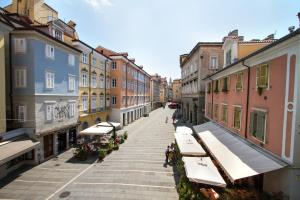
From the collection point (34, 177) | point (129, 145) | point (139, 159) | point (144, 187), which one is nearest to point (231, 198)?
point (144, 187)

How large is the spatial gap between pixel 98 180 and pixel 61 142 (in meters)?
10.4

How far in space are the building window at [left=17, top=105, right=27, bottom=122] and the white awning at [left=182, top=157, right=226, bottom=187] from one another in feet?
50.2

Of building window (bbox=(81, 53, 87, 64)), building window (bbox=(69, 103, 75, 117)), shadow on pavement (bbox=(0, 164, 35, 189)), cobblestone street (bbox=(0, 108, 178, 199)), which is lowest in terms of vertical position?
shadow on pavement (bbox=(0, 164, 35, 189))

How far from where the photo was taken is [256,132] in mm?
11664

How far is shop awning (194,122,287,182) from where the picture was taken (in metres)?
Answer: 8.98

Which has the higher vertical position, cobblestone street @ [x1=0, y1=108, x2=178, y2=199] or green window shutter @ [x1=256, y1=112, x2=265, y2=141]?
green window shutter @ [x1=256, y1=112, x2=265, y2=141]

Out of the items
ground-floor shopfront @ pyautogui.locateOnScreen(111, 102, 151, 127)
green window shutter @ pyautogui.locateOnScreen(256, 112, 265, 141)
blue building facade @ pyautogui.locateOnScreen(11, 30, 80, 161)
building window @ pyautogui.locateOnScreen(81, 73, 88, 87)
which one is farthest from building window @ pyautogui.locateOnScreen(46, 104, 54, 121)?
green window shutter @ pyautogui.locateOnScreen(256, 112, 265, 141)

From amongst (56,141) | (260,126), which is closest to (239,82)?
(260,126)

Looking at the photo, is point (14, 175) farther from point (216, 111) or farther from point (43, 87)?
point (216, 111)

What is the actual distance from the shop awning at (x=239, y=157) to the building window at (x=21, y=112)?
1710 centimetres

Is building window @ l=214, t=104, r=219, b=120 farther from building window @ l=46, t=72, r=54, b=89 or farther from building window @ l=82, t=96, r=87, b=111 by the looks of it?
building window @ l=46, t=72, r=54, b=89

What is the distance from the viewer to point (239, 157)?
1109 cm

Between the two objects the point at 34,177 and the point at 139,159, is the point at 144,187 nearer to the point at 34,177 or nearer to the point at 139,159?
the point at 139,159

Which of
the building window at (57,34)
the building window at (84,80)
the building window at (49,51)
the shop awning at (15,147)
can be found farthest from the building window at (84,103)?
the shop awning at (15,147)
